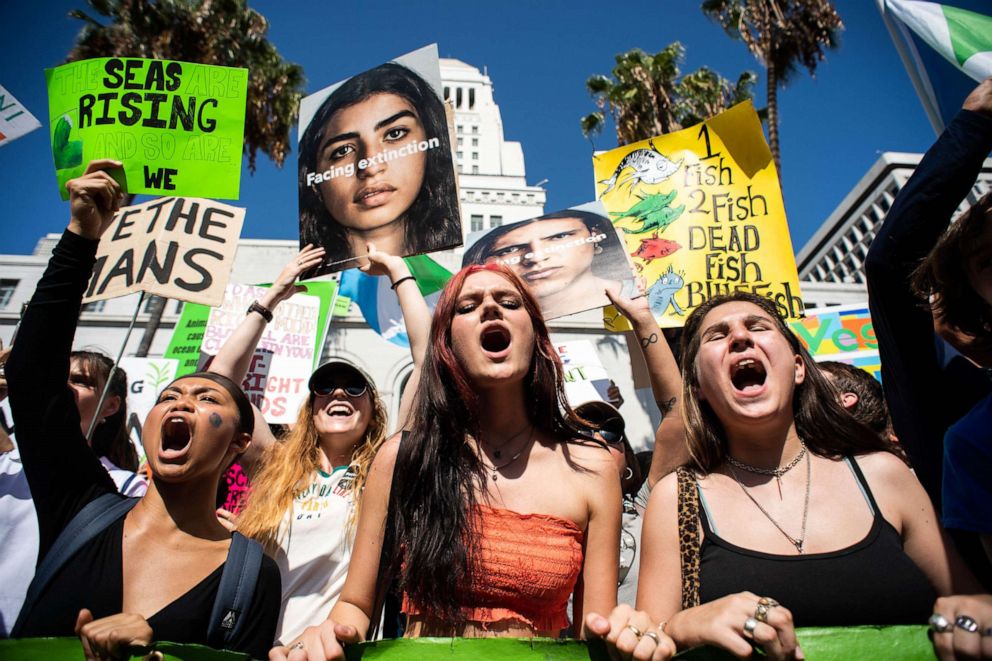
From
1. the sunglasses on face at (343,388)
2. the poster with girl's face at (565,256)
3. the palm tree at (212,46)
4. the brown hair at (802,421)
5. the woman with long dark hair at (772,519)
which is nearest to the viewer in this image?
the woman with long dark hair at (772,519)

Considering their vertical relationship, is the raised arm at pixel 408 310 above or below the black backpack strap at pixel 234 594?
above

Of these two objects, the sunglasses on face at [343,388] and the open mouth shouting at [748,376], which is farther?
the sunglasses on face at [343,388]

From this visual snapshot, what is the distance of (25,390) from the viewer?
1843 mm

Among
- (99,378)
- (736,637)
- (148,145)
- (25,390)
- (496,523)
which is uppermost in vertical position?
(148,145)

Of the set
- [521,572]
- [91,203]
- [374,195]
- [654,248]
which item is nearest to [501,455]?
[521,572]

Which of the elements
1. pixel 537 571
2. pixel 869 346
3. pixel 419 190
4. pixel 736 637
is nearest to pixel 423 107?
pixel 419 190

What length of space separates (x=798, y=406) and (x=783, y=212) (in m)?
2.71

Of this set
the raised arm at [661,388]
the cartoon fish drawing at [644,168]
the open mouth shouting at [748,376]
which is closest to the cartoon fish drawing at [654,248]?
the cartoon fish drawing at [644,168]

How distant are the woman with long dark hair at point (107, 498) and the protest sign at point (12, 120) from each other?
102 inches

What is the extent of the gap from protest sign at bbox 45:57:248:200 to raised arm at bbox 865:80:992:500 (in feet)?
11.4

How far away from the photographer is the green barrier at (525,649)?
3.73ft

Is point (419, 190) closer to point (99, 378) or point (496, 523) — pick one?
point (99, 378)

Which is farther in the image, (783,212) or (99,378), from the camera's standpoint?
(783,212)

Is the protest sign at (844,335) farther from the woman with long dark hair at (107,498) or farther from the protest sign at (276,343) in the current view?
the woman with long dark hair at (107,498)
